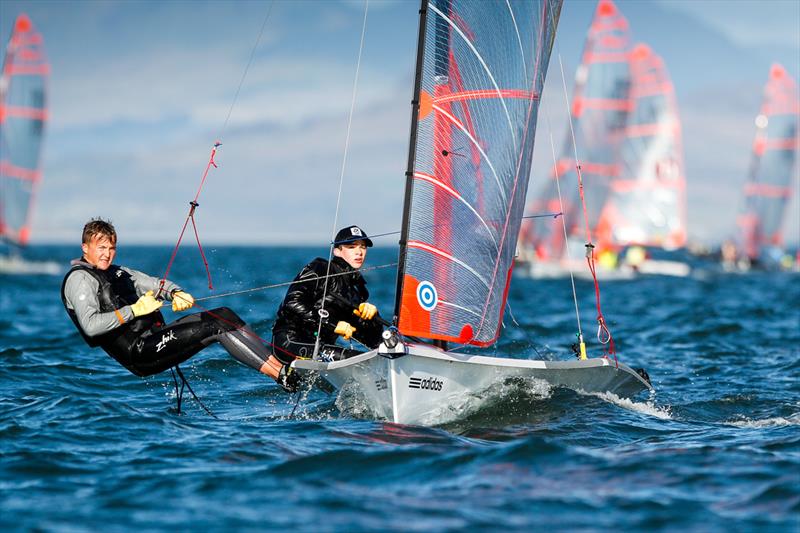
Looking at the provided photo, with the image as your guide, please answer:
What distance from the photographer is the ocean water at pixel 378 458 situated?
195 inches

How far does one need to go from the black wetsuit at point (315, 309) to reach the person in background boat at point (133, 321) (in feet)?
1.22

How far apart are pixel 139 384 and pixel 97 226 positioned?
266 cm

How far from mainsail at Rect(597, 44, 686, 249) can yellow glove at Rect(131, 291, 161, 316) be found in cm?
3394

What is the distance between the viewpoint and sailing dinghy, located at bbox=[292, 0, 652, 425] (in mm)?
6941

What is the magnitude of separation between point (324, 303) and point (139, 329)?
1.52 meters

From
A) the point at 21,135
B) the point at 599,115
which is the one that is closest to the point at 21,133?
the point at 21,135

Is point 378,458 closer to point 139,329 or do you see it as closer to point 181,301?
point 181,301

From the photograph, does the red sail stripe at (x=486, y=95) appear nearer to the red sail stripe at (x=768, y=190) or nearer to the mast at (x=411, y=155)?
the mast at (x=411, y=155)

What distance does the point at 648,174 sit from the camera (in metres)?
42.0

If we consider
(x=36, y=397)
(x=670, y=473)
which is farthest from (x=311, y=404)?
(x=670, y=473)

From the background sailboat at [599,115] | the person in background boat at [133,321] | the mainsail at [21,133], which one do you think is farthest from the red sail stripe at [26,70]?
the person in background boat at [133,321]

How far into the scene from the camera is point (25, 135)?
3697 cm

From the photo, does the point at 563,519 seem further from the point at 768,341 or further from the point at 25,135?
the point at 25,135

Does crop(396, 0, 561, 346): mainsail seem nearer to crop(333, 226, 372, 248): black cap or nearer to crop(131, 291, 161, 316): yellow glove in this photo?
crop(333, 226, 372, 248): black cap
